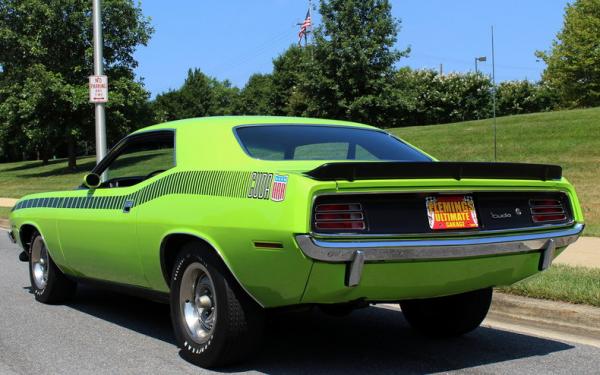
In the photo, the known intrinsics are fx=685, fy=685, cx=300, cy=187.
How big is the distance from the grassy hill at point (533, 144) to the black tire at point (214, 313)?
11425 millimetres

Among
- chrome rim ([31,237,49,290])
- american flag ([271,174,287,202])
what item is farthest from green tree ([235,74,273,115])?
american flag ([271,174,287,202])

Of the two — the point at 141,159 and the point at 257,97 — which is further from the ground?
the point at 257,97

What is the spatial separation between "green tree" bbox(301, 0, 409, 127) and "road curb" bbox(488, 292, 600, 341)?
99.4 ft

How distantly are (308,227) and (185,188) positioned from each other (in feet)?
4.03

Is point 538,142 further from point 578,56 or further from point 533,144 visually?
point 578,56

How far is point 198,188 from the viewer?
4.37 metres

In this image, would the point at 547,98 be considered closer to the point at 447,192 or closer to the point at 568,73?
the point at 568,73

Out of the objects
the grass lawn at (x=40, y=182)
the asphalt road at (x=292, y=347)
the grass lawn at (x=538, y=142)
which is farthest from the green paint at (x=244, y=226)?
the grass lawn at (x=40, y=182)

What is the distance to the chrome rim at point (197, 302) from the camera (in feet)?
14.3

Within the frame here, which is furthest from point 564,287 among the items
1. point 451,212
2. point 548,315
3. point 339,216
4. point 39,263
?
point 39,263

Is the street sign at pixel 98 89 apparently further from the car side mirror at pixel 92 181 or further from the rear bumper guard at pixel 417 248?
the rear bumper guard at pixel 417 248

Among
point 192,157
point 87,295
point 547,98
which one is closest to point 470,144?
point 87,295

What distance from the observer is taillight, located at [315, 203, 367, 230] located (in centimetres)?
366

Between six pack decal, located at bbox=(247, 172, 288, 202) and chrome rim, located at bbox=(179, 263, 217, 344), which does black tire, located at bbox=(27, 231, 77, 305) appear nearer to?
chrome rim, located at bbox=(179, 263, 217, 344)
